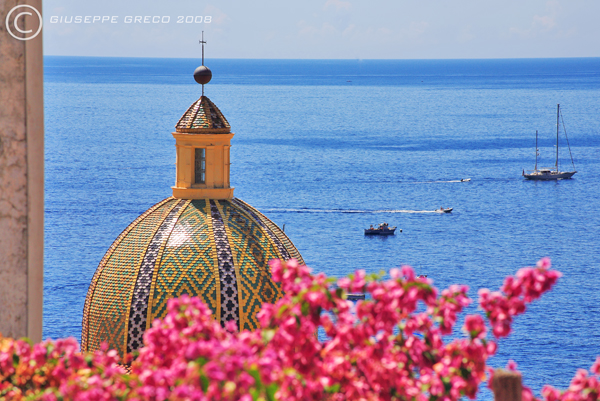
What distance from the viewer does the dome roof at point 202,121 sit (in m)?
18.2

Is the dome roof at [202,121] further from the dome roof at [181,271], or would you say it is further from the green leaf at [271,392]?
the green leaf at [271,392]

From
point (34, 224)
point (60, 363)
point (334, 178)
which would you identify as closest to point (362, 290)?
point (60, 363)

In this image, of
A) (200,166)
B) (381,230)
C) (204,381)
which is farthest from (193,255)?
(381,230)

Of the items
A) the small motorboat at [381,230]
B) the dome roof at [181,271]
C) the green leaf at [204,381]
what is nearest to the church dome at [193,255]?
the dome roof at [181,271]

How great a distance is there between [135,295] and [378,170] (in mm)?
112326

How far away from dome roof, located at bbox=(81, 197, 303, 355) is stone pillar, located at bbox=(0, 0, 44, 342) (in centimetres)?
671

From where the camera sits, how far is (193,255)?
55.4ft

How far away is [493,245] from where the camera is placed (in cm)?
8781

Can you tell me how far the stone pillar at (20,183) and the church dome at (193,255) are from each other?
662 cm

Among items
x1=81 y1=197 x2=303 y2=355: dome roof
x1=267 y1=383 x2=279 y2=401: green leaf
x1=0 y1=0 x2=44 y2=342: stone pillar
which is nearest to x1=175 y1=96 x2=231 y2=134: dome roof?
x1=81 y1=197 x2=303 y2=355: dome roof

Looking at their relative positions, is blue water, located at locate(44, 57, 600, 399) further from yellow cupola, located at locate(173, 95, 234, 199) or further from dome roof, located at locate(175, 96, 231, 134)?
dome roof, located at locate(175, 96, 231, 134)

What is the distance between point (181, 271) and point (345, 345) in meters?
9.37

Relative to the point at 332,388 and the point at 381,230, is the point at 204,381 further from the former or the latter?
the point at 381,230

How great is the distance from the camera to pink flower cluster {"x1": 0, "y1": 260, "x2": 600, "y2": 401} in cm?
739
